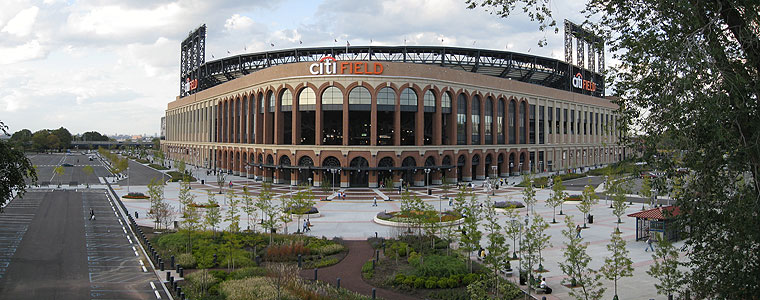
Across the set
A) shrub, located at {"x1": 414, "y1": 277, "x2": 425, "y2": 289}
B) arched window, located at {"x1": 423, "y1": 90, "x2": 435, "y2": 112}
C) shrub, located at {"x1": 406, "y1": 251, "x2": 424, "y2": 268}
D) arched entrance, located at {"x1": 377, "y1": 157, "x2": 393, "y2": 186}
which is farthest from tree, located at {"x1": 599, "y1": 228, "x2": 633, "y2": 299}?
arched window, located at {"x1": 423, "y1": 90, "x2": 435, "y2": 112}

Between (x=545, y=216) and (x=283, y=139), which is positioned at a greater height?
(x=283, y=139)

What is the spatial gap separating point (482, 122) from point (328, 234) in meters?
55.1

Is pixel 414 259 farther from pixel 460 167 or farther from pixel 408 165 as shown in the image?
pixel 460 167

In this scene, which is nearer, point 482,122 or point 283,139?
point 283,139

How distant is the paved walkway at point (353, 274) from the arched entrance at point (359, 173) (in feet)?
128

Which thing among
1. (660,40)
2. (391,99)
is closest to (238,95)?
(391,99)

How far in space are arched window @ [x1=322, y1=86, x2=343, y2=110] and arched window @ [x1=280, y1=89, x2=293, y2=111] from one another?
7.28m

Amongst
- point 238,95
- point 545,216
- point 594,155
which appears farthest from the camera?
point 594,155

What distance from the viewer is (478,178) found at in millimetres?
88438

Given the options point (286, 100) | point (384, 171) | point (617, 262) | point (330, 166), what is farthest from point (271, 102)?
point (617, 262)

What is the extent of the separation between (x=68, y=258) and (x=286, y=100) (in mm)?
51092

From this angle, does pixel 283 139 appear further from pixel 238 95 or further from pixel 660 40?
pixel 660 40

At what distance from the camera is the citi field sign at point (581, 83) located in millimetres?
119562

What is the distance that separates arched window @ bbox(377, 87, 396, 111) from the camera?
74.1m
